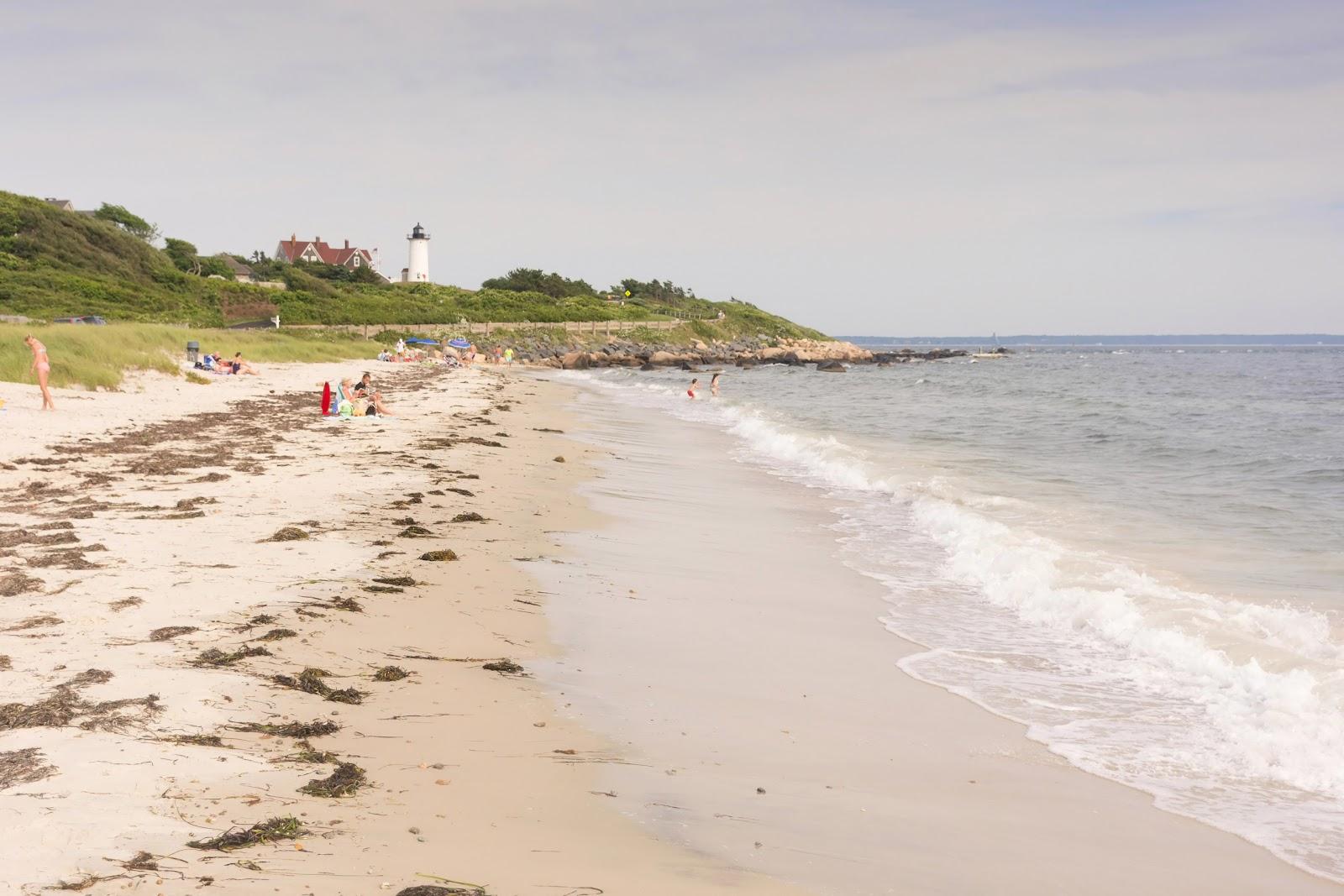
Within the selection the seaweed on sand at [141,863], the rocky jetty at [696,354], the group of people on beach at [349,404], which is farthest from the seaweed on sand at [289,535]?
the rocky jetty at [696,354]

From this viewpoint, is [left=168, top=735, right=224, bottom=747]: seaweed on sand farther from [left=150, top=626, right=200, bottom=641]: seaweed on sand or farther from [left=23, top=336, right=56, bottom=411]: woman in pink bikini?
[left=23, top=336, right=56, bottom=411]: woman in pink bikini

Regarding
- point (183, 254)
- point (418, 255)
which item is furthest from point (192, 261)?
point (418, 255)

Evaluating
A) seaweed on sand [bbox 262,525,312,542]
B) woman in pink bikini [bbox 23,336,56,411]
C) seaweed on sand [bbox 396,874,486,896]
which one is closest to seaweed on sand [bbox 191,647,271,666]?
seaweed on sand [bbox 396,874,486,896]

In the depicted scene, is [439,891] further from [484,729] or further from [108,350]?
[108,350]

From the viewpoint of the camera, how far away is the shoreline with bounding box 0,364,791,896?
11.6 ft

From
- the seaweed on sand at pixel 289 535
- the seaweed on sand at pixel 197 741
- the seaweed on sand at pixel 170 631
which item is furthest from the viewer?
the seaweed on sand at pixel 289 535

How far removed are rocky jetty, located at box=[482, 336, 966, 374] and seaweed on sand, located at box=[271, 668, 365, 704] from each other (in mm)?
62117

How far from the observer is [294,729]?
180 inches

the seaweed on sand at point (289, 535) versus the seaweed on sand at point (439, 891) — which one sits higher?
the seaweed on sand at point (289, 535)

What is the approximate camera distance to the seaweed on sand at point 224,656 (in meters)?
5.30

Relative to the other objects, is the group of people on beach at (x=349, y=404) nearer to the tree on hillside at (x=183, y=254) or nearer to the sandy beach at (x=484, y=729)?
the sandy beach at (x=484, y=729)

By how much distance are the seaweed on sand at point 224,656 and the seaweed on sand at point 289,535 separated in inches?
120

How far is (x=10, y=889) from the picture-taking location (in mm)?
3078

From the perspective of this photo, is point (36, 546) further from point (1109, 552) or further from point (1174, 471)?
point (1174, 471)
